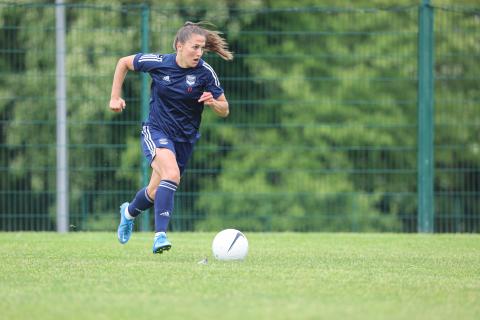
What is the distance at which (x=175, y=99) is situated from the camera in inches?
370

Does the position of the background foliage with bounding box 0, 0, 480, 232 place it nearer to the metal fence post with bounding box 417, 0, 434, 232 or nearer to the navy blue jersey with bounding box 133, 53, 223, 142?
the metal fence post with bounding box 417, 0, 434, 232

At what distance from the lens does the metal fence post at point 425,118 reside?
46.2 feet

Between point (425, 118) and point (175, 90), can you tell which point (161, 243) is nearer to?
point (175, 90)

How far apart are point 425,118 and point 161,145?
592cm

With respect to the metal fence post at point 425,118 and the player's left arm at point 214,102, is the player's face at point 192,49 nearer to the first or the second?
the player's left arm at point 214,102

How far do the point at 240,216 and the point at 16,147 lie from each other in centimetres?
324

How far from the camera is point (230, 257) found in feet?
28.5

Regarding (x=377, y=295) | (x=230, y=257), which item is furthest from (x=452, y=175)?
(x=377, y=295)

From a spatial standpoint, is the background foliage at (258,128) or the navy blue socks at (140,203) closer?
the navy blue socks at (140,203)

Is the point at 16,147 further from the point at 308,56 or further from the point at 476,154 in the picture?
the point at 476,154

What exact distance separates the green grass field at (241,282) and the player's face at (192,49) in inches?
68.7

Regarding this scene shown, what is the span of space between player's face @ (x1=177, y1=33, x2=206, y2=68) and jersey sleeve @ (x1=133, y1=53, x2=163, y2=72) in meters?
0.25

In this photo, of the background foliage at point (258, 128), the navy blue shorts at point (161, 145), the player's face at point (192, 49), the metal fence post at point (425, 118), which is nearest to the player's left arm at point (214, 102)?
the player's face at point (192, 49)

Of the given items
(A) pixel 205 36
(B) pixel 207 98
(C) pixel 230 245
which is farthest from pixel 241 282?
(A) pixel 205 36
